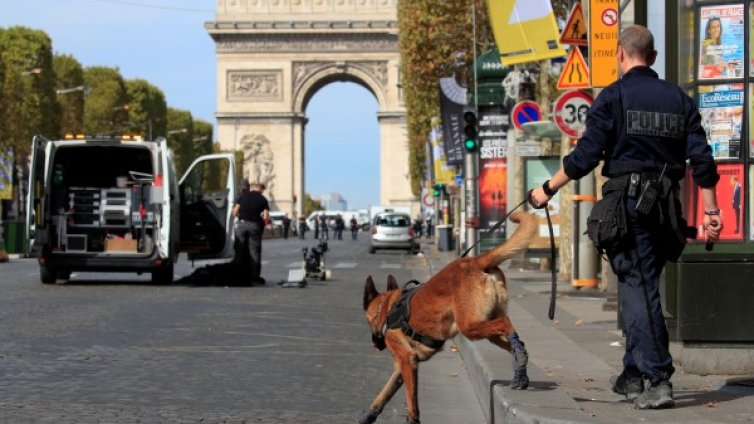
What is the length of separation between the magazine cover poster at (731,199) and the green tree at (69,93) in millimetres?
66513

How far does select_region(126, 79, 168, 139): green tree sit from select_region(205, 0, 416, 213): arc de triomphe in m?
6.33

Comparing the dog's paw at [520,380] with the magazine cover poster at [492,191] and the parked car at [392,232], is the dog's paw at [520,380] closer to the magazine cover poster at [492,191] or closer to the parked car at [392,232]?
the magazine cover poster at [492,191]

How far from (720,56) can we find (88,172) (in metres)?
16.9

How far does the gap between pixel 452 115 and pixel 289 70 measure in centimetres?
6806

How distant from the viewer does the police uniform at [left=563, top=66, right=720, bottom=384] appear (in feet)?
24.7

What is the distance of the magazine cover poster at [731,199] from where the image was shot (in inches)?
362

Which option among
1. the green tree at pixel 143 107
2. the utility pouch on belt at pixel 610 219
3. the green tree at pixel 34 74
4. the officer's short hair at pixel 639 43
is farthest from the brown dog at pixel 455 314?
the green tree at pixel 143 107

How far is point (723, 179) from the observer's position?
9.30 meters

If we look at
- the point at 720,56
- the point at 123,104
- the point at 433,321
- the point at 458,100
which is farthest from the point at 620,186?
the point at 123,104

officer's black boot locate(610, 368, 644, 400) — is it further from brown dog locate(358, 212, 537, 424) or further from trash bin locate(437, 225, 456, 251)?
trash bin locate(437, 225, 456, 251)

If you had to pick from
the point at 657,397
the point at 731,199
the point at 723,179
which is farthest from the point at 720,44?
the point at 657,397

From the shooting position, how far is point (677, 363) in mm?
9812

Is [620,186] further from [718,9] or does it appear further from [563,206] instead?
[563,206]

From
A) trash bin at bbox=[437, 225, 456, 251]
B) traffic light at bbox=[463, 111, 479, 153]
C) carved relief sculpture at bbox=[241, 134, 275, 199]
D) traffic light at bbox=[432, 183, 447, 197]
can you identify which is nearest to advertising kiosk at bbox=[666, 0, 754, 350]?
traffic light at bbox=[463, 111, 479, 153]
